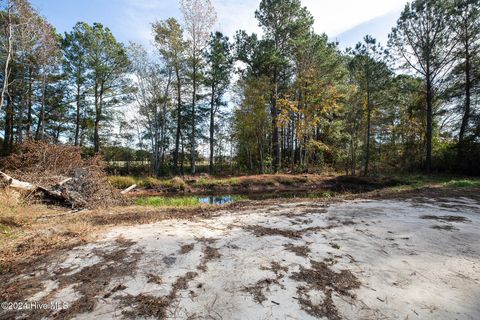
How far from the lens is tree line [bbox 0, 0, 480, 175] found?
14.6m

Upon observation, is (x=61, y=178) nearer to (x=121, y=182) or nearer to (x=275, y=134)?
(x=121, y=182)

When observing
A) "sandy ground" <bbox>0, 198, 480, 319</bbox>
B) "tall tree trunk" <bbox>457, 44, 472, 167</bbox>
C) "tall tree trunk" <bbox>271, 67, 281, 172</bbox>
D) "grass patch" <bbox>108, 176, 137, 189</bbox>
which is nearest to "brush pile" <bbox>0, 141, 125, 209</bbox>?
"sandy ground" <bbox>0, 198, 480, 319</bbox>

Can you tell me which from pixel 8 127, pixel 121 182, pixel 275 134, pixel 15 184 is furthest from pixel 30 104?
pixel 275 134

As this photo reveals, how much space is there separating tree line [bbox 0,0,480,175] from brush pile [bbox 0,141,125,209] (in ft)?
23.2

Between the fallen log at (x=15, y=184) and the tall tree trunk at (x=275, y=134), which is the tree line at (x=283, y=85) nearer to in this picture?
the tall tree trunk at (x=275, y=134)

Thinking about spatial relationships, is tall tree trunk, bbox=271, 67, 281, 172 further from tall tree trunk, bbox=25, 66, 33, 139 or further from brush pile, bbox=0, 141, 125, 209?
tall tree trunk, bbox=25, 66, 33, 139

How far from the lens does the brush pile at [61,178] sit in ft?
21.0

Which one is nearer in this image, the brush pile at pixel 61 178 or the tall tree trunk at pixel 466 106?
the brush pile at pixel 61 178

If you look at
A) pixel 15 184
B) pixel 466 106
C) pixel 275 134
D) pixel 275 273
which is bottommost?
pixel 275 273

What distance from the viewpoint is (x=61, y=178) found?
7.04 meters

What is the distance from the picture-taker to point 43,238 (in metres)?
3.43

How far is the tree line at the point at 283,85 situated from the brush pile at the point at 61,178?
23.2ft

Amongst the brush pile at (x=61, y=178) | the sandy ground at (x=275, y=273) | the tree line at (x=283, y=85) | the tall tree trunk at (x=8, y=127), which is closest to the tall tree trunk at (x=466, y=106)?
the tree line at (x=283, y=85)

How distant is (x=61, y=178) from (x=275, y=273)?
24.6 ft
